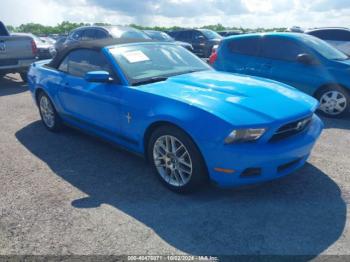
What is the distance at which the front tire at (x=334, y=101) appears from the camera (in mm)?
6258

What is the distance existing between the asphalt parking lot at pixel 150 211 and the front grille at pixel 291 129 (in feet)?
2.09

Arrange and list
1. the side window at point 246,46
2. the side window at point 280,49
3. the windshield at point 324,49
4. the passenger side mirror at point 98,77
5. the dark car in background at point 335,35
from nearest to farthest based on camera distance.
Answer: the passenger side mirror at point 98,77
the windshield at point 324,49
the side window at point 280,49
the side window at point 246,46
the dark car in background at point 335,35

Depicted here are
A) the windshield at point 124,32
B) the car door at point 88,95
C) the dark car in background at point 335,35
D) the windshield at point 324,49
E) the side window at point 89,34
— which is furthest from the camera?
the side window at point 89,34

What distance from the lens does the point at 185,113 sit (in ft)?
10.7

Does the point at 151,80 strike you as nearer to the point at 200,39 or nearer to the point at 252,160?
the point at 252,160

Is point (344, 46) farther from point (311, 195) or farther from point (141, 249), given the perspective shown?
point (141, 249)

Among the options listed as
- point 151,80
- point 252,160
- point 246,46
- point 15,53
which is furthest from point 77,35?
point 252,160

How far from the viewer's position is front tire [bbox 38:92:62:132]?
17.9ft

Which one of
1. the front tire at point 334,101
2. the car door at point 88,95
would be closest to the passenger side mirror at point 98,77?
the car door at point 88,95

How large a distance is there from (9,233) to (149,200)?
130 centimetres

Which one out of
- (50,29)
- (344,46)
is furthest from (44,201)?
(50,29)

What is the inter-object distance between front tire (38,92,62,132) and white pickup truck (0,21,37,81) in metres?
4.58

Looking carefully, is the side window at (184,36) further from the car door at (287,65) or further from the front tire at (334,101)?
the front tire at (334,101)

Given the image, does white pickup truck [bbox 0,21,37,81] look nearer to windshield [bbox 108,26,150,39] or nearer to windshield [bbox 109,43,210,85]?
windshield [bbox 108,26,150,39]
